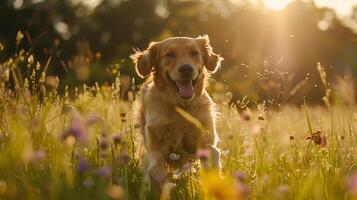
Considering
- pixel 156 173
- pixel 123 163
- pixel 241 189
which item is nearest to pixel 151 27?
pixel 156 173

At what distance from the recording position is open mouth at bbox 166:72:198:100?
5.27 meters

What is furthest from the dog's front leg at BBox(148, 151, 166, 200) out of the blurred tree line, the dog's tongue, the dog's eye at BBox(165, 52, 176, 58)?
the blurred tree line

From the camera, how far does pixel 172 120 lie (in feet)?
17.0

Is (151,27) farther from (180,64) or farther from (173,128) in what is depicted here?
(173,128)

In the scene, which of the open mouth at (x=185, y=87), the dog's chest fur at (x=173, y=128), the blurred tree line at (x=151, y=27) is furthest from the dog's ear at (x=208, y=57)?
the blurred tree line at (x=151, y=27)

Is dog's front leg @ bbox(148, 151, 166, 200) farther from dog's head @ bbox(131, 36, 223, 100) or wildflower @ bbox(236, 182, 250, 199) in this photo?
wildflower @ bbox(236, 182, 250, 199)

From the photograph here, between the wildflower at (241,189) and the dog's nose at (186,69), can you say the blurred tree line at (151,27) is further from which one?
the wildflower at (241,189)

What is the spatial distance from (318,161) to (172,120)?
5.82 ft

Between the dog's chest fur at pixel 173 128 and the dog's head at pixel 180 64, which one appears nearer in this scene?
the dog's chest fur at pixel 173 128

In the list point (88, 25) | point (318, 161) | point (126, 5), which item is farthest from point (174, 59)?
point (126, 5)

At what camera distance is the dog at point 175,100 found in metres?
5.05

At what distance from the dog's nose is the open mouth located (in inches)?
5.9

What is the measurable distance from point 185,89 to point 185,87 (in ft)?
0.10

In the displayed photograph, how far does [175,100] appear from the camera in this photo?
17.8 ft
